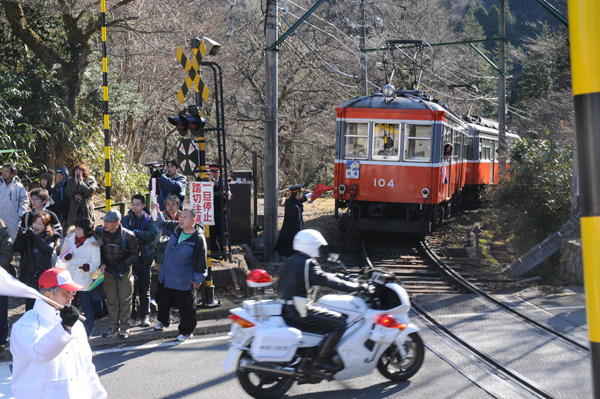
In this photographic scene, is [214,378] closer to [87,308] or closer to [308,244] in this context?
[308,244]

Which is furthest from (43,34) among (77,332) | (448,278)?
(77,332)

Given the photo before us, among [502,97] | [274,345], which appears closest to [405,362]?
[274,345]

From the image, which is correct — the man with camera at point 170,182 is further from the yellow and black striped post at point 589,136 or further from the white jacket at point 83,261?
the yellow and black striped post at point 589,136

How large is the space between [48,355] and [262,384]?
8.99 feet

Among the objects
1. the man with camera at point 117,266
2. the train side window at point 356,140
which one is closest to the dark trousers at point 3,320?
the man with camera at point 117,266

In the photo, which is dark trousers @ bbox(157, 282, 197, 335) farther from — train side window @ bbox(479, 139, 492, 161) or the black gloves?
train side window @ bbox(479, 139, 492, 161)

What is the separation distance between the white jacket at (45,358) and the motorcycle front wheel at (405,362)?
11.1 ft

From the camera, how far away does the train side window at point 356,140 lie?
15.2 metres

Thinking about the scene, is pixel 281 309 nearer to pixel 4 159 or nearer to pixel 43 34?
pixel 4 159

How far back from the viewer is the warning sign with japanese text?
9352 mm

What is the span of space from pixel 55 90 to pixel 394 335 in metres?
13.0

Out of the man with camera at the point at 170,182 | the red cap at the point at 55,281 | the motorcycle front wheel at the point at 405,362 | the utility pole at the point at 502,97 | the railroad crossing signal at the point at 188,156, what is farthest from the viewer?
the utility pole at the point at 502,97

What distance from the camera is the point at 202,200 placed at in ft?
30.7

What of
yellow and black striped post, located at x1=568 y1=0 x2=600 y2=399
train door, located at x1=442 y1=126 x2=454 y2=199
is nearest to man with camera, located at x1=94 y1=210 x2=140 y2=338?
yellow and black striped post, located at x1=568 y1=0 x2=600 y2=399
